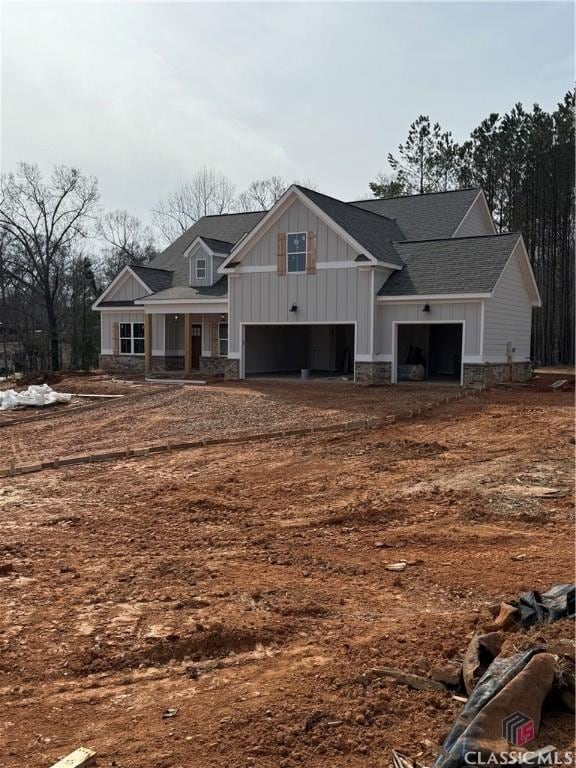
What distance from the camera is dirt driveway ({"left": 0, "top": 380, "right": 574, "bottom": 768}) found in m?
3.38

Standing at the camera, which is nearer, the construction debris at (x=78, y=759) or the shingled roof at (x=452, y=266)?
the construction debris at (x=78, y=759)

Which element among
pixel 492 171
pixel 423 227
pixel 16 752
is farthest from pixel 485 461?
pixel 492 171

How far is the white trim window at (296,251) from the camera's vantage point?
22.4 m

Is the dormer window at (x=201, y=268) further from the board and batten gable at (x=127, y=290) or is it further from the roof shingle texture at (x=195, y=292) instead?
the board and batten gable at (x=127, y=290)

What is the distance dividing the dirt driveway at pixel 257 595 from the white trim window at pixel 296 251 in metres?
13.0

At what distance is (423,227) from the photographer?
87.1ft

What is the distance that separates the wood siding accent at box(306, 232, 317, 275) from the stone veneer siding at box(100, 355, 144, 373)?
10.5 metres

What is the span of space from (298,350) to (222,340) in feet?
11.3

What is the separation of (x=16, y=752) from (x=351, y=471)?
7053 millimetres

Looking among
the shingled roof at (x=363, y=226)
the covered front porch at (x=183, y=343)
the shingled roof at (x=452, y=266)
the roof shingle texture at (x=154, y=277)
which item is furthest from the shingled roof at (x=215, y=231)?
the shingled roof at (x=452, y=266)

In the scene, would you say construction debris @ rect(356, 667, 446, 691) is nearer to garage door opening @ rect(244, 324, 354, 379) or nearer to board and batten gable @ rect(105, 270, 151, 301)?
garage door opening @ rect(244, 324, 354, 379)

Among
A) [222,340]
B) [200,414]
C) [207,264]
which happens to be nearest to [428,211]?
[207,264]

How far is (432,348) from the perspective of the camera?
2647 centimetres

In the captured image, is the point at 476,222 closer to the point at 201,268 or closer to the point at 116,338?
the point at 201,268
